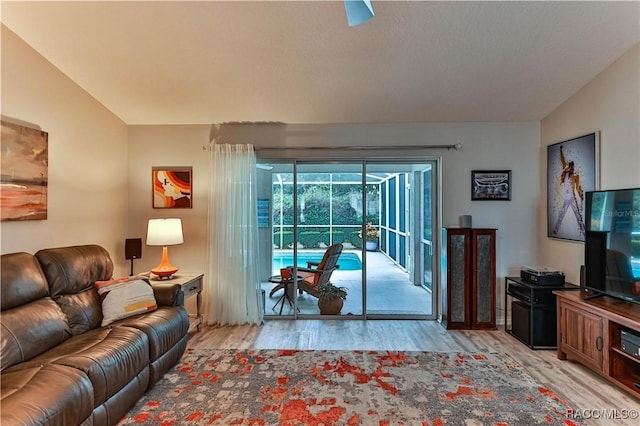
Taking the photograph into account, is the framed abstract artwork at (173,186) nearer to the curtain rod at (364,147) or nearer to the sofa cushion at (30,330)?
the curtain rod at (364,147)

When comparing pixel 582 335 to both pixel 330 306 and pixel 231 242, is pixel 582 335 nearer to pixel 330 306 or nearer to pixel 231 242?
pixel 330 306

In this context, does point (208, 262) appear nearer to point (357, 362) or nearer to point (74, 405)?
point (357, 362)

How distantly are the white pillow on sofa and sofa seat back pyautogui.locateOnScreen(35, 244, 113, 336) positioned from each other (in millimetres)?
73

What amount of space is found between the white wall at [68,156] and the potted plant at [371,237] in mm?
3068

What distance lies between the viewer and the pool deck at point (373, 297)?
14.4ft

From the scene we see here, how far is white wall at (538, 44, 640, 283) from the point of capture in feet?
9.45

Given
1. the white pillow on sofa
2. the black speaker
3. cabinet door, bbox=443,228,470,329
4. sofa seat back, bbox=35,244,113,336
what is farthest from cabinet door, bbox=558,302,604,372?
the black speaker

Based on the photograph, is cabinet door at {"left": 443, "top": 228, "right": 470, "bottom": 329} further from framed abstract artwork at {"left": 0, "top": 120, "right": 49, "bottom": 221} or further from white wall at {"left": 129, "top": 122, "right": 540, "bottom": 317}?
framed abstract artwork at {"left": 0, "top": 120, "right": 49, "bottom": 221}

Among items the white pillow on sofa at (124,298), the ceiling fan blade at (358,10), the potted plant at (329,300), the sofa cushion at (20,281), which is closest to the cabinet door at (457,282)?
the potted plant at (329,300)

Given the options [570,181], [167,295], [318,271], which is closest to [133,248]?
[167,295]

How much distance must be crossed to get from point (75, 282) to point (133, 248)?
120 cm

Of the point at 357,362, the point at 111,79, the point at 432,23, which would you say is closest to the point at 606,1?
the point at 432,23

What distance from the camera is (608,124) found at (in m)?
3.14

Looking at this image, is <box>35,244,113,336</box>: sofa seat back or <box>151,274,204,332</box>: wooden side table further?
<box>151,274,204,332</box>: wooden side table
